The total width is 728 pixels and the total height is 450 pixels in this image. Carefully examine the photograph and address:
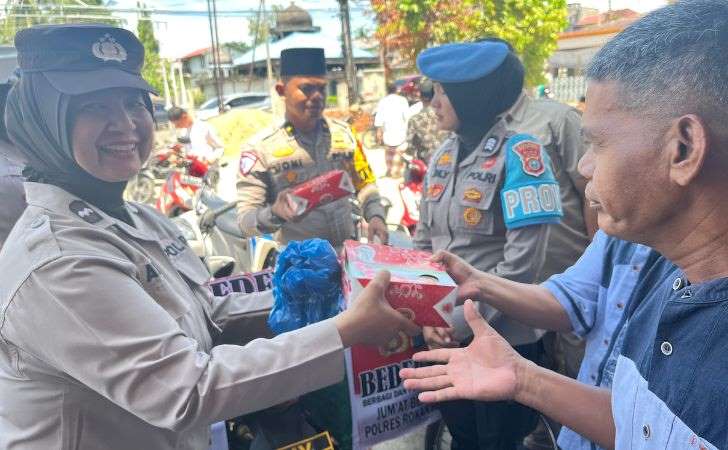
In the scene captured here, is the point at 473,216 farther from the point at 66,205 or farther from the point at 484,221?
the point at 66,205

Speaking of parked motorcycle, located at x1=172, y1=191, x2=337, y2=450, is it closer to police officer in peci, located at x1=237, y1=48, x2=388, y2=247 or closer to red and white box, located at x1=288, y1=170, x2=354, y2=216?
police officer in peci, located at x1=237, y1=48, x2=388, y2=247

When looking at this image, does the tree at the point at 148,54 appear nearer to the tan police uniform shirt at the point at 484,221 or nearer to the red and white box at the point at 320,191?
the red and white box at the point at 320,191

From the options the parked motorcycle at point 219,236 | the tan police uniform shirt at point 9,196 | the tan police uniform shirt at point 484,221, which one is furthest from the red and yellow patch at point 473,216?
the parked motorcycle at point 219,236

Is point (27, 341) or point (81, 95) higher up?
point (81, 95)

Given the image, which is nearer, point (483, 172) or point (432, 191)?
point (483, 172)

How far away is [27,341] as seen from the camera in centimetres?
127

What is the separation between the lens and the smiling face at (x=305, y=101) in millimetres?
3527

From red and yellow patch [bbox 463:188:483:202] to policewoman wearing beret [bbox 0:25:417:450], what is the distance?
36.0 inches

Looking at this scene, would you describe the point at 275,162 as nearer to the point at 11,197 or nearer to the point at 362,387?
the point at 11,197

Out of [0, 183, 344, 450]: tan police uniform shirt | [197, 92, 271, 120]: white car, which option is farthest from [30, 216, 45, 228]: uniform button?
[197, 92, 271, 120]: white car

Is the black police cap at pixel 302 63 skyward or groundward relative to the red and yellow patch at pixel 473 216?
skyward

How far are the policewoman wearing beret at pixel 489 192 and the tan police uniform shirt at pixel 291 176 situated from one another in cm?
87

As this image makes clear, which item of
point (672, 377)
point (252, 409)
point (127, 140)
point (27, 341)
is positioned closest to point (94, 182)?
point (127, 140)

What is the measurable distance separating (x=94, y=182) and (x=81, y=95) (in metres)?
0.22
